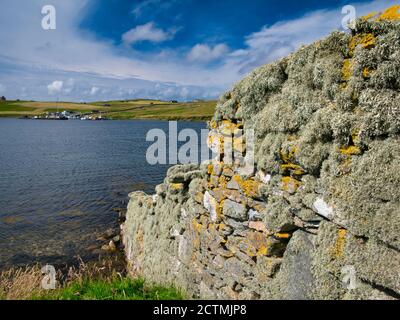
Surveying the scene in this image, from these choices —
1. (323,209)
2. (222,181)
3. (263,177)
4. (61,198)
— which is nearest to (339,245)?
(323,209)

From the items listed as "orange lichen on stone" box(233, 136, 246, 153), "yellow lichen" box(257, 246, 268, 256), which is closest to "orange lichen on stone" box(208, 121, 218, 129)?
"orange lichen on stone" box(233, 136, 246, 153)

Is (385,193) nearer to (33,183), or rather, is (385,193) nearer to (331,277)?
(331,277)

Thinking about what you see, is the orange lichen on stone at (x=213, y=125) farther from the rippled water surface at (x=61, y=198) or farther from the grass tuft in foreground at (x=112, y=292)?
the rippled water surface at (x=61, y=198)

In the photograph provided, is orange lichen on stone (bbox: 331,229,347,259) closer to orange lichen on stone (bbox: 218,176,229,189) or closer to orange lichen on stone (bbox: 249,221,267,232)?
orange lichen on stone (bbox: 249,221,267,232)

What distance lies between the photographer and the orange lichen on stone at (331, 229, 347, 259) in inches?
207

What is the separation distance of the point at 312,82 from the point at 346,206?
2538 mm

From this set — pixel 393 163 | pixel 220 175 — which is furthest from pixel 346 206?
pixel 220 175

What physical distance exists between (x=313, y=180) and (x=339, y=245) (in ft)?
4.01

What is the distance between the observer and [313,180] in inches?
231

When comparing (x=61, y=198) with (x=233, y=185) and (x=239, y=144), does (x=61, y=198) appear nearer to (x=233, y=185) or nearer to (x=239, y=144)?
(x=233, y=185)

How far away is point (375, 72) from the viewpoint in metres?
5.04

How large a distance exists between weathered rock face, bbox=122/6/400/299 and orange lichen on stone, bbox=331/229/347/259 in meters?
0.02

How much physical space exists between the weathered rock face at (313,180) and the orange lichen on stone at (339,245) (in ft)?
0.05
